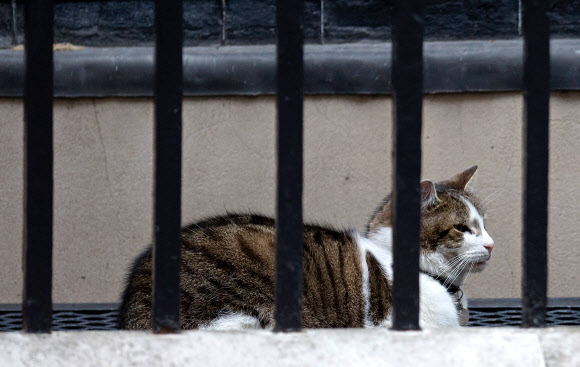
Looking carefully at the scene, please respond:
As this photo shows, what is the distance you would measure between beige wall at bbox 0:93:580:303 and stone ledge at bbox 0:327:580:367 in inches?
104

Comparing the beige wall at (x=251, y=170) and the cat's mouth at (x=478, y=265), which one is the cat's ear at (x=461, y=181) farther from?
the beige wall at (x=251, y=170)

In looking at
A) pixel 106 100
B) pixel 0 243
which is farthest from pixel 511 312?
pixel 0 243

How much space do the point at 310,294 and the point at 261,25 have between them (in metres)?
1.91

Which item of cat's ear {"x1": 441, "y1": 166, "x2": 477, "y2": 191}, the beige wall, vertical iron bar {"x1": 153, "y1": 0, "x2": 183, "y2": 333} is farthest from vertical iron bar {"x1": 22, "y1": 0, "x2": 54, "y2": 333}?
the beige wall

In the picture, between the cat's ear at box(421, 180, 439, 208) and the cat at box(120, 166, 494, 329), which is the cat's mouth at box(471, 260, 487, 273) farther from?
the cat's ear at box(421, 180, 439, 208)

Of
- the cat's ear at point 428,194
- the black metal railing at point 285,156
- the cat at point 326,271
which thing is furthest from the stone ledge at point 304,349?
the cat's ear at point 428,194

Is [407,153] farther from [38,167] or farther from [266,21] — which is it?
[266,21]

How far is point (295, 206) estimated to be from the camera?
5.06 ft

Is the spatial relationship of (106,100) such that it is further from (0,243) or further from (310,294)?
(310,294)

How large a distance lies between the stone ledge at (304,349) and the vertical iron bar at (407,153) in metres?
0.07

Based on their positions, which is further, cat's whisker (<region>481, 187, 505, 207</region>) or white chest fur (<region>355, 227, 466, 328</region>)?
cat's whisker (<region>481, 187, 505, 207</region>)

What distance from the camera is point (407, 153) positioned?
60.1 inches

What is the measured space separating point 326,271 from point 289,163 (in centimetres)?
133

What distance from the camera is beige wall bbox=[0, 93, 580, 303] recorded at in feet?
13.5
